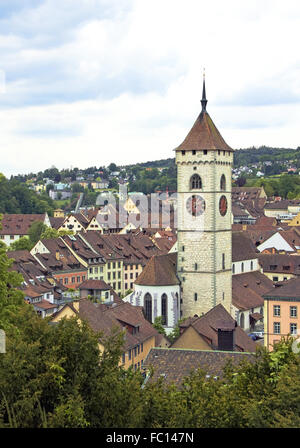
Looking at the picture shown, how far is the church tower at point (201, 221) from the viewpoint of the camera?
6569cm

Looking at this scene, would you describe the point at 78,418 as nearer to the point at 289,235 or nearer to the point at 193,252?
the point at 193,252

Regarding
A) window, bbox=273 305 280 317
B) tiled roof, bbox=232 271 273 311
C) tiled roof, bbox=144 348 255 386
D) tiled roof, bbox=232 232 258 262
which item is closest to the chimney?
tiled roof, bbox=144 348 255 386

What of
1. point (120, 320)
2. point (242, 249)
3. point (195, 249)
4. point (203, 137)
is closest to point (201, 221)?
point (195, 249)

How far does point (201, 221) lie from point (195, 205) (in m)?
1.36

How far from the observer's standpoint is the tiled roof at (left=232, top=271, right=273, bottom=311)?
225 ft

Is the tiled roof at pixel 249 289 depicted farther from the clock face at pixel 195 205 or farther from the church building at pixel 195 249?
the clock face at pixel 195 205

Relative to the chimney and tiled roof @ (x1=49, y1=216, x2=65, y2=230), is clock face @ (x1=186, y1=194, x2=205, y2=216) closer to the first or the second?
the chimney

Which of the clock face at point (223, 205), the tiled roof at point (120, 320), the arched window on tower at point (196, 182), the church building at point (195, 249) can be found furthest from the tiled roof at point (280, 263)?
the tiled roof at point (120, 320)

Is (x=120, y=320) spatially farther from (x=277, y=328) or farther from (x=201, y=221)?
(x=201, y=221)

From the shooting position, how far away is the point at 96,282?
67.6m

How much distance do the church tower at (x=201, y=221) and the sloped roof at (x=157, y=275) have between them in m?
0.82

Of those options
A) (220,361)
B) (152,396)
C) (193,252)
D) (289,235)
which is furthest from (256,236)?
(152,396)

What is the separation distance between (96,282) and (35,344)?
49738 mm

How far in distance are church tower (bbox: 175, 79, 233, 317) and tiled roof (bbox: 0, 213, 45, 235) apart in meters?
71.0
